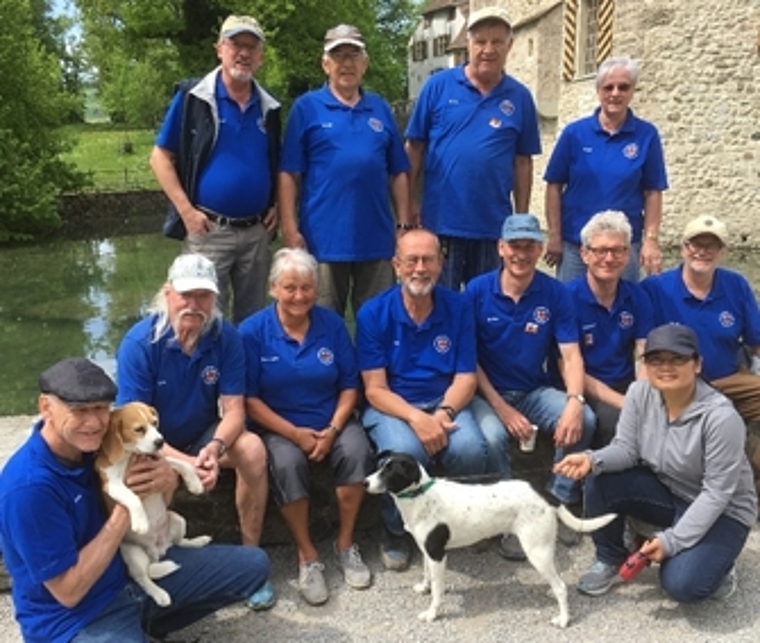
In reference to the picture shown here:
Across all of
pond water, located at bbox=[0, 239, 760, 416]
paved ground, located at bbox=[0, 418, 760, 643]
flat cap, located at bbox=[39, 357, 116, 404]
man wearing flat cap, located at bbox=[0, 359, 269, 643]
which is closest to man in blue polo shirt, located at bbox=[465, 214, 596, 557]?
paved ground, located at bbox=[0, 418, 760, 643]

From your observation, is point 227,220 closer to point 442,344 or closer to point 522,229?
point 442,344

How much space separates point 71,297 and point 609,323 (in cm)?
1267

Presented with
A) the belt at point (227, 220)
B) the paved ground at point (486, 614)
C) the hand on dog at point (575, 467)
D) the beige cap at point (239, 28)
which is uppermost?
the beige cap at point (239, 28)

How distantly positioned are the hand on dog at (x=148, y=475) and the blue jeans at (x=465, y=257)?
248cm

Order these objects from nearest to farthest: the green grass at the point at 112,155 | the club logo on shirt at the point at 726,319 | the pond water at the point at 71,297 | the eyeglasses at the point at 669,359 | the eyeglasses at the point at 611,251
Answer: the eyeglasses at the point at 669,359, the eyeglasses at the point at 611,251, the club logo on shirt at the point at 726,319, the pond water at the point at 71,297, the green grass at the point at 112,155

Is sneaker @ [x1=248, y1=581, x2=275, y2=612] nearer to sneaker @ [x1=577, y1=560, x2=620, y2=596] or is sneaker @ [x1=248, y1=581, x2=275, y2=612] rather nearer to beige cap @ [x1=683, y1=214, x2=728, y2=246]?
sneaker @ [x1=577, y1=560, x2=620, y2=596]

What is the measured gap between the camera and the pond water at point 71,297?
10.7m

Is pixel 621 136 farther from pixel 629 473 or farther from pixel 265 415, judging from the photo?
pixel 265 415

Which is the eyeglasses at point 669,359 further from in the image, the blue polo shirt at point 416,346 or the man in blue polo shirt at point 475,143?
the man in blue polo shirt at point 475,143

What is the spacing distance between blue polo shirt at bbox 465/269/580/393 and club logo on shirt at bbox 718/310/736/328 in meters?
0.75

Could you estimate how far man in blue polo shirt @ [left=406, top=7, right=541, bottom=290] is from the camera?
4.97m

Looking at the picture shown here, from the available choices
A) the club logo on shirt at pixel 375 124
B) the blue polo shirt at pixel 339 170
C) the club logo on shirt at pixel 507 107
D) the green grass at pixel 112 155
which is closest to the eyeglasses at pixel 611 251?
the club logo on shirt at pixel 507 107

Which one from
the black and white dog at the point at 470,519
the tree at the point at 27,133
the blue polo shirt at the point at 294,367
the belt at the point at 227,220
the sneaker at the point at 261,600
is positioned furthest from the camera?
the tree at the point at 27,133

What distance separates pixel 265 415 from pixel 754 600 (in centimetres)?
238
